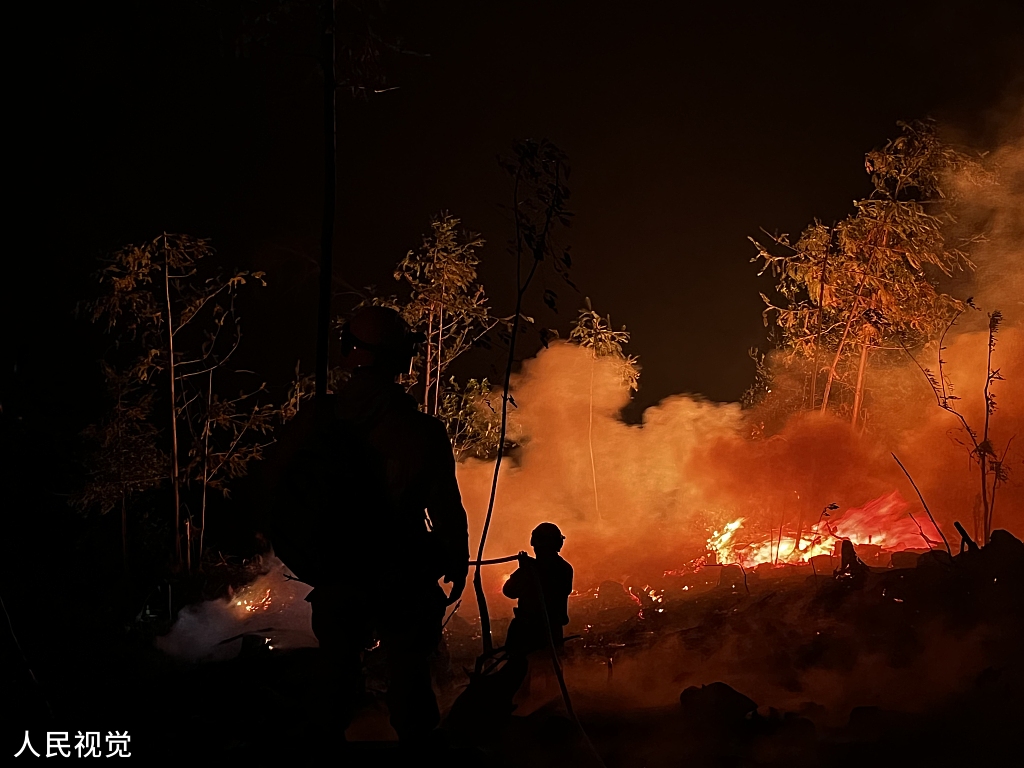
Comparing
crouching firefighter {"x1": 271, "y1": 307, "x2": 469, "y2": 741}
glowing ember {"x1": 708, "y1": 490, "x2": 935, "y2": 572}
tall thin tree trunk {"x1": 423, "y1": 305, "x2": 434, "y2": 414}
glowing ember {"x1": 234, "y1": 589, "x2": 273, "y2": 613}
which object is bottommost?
crouching firefighter {"x1": 271, "y1": 307, "x2": 469, "y2": 741}

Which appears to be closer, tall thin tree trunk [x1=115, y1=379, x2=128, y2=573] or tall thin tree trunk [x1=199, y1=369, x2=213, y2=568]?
tall thin tree trunk [x1=115, y1=379, x2=128, y2=573]

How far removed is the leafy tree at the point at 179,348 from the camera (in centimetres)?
1116

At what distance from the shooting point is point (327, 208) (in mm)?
4422

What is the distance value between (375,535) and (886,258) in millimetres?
10043

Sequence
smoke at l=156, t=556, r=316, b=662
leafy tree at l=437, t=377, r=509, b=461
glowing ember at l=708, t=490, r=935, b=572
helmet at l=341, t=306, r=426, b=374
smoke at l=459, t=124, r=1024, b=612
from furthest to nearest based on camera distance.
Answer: leafy tree at l=437, t=377, r=509, b=461
smoke at l=459, t=124, r=1024, b=612
glowing ember at l=708, t=490, r=935, b=572
smoke at l=156, t=556, r=316, b=662
helmet at l=341, t=306, r=426, b=374

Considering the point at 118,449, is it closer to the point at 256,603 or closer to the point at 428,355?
the point at 256,603

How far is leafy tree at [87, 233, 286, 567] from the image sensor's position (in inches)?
440

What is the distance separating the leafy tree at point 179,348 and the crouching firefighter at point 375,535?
8632 millimetres

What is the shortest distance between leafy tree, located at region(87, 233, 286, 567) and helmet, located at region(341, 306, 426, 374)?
8418 millimetres

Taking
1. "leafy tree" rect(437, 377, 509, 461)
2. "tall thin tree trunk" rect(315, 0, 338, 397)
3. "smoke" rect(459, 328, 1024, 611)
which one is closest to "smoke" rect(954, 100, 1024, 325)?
"smoke" rect(459, 328, 1024, 611)

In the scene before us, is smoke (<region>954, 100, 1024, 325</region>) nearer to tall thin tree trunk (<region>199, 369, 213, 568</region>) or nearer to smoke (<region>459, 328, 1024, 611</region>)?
smoke (<region>459, 328, 1024, 611</region>)

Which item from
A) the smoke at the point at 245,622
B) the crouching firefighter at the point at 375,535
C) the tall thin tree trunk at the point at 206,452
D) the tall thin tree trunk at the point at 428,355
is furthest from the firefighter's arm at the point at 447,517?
the tall thin tree trunk at the point at 206,452

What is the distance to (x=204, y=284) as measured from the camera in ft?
38.9

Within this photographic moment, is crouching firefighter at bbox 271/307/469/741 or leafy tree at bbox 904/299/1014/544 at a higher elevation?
leafy tree at bbox 904/299/1014/544
